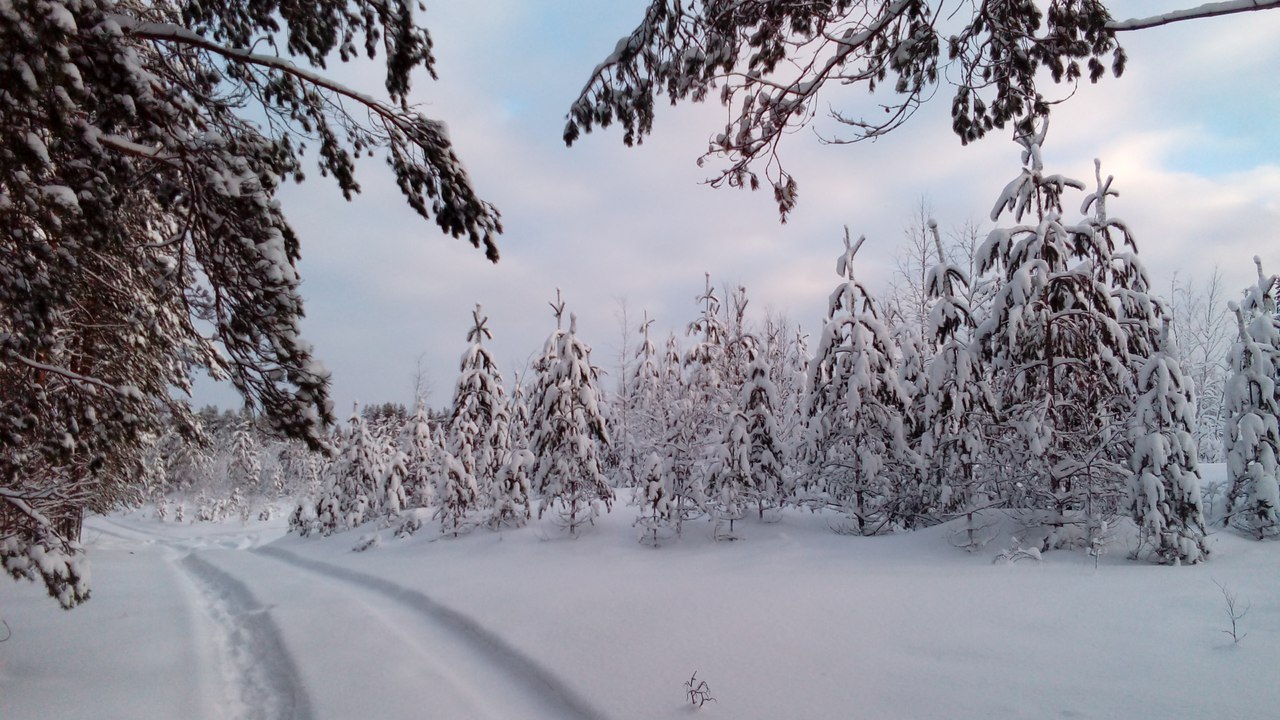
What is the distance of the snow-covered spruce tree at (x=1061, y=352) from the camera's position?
8.48 metres

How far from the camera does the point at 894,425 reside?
11094 mm

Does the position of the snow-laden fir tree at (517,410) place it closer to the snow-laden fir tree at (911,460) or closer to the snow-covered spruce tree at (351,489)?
the snow-covered spruce tree at (351,489)

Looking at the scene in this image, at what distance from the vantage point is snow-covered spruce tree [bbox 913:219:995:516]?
9.73 meters

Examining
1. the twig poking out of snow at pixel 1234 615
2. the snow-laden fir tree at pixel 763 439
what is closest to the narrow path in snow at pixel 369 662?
the twig poking out of snow at pixel 1234 615

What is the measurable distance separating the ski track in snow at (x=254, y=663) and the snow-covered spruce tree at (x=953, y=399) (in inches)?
372

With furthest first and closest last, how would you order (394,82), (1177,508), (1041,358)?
(1041,358) → (1177,508) → (394,82)

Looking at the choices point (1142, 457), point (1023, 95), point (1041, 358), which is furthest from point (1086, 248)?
point (1023, 95)

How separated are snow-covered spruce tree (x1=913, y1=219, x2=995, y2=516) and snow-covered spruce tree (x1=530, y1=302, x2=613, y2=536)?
7404 millimetres

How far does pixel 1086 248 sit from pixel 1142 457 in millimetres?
3308

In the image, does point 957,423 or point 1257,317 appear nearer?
point 1257,317

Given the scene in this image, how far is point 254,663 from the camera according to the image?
7535mm

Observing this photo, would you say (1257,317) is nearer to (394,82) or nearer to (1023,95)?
(1023,95)

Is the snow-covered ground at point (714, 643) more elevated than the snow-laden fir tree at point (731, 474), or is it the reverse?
the snow-laden fir tree at point (731, 474)

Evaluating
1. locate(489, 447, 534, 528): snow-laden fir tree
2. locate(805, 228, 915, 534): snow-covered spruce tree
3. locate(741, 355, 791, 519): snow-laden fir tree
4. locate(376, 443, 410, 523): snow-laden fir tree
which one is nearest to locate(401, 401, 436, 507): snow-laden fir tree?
locate(376, 443, 410, 523): snow-laden fir tree
